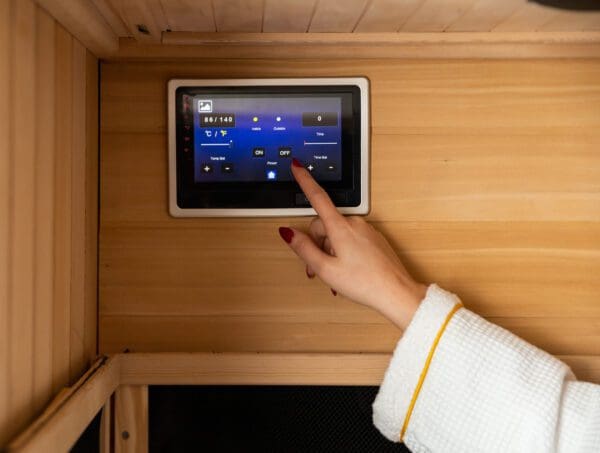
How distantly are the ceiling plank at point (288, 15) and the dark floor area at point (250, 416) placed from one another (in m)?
0.48

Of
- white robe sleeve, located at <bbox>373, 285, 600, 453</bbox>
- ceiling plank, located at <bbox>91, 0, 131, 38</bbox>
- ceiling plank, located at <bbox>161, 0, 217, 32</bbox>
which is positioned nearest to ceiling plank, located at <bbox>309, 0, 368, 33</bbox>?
ceiling plank, located at <bbox>161, 0, 217, 32</bbox>

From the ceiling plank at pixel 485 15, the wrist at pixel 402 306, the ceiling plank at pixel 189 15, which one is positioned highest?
the ceiling plank at pixel 485 15

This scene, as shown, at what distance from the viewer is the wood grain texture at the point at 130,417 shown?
2.45 ft

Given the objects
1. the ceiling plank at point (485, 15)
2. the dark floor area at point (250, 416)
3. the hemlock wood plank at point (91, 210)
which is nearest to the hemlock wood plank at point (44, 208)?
the hemlock wood plank at point (91, 210)

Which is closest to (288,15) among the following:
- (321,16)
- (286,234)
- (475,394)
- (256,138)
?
(321,16)

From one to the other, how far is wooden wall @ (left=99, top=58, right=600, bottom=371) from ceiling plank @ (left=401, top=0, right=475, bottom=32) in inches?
2.9

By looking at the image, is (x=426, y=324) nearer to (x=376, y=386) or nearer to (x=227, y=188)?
(x=376, y=386)

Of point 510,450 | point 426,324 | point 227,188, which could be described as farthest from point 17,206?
point 510,450

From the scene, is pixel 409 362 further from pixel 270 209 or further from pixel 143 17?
pixel 143 17

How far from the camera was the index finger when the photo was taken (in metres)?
0.69

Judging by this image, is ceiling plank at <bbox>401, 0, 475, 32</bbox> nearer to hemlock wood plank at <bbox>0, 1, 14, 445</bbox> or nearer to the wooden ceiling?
the wooden ceiling

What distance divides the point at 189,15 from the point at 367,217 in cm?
34

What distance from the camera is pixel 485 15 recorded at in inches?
25.6

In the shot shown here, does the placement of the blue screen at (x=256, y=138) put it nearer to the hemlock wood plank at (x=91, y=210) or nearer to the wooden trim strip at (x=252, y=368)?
the hemlock wood plank at (x=91, y=210)
